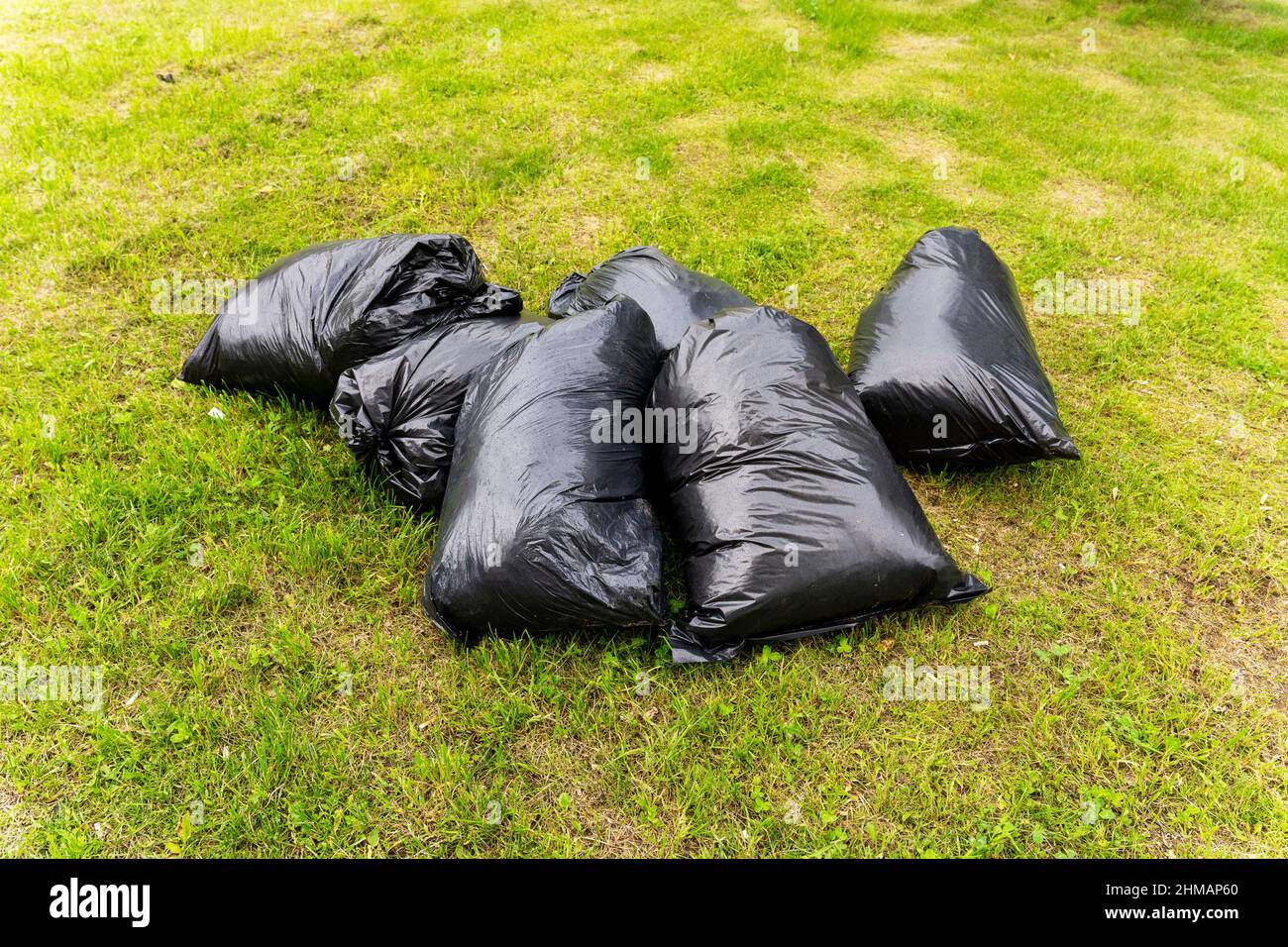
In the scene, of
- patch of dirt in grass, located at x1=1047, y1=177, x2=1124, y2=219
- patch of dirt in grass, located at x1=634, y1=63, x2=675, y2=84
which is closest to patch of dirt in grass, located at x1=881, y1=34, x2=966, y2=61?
patch of dirt in grass, located at x1=634, y1=63, x2=675, y2=84

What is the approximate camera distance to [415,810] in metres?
1.80

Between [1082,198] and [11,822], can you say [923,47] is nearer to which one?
[1082,198]

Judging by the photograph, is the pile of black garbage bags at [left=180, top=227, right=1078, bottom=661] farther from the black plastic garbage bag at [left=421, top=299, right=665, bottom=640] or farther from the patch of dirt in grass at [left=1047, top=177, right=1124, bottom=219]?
the patch of dirt in grass at [left=1047, top=177, right=1124, bottom=219]

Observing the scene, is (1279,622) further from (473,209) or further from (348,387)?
(473,209)

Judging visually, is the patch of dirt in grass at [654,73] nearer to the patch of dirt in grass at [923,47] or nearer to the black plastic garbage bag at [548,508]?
the patch of dirt in grass at [923,47]

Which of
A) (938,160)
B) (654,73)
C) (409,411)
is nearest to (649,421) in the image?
(409,411)

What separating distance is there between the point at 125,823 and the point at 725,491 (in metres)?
1.72

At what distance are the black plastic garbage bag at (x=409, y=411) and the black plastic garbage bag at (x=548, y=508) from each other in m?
0.15

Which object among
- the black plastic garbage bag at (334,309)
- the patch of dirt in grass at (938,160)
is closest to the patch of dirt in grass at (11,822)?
the black plastic garbage bag at (334,309)

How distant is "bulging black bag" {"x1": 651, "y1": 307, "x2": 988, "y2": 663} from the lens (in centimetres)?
200

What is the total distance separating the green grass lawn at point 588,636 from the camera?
1.83m

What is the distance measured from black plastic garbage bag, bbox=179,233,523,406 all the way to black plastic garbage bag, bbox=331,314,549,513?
13cm

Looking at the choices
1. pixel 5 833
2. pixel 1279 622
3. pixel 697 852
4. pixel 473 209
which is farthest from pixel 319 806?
pixel 473 209

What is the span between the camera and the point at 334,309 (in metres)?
2.61
